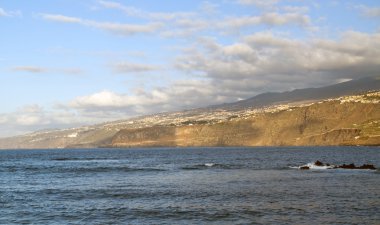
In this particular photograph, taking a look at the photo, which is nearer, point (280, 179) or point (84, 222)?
point (84, 222)

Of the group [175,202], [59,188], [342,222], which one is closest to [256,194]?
[175,202]

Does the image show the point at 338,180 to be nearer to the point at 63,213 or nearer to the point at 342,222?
the point at 342,222

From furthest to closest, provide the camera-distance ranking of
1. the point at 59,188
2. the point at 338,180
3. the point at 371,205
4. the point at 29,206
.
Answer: the point at 338,180
the point at 59,188
the point at 29,206
the point at 371,205

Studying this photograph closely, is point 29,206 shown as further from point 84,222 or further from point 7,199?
point 84,222

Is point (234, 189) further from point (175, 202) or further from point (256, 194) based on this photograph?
point (175, 202)

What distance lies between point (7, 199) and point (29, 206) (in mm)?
6610

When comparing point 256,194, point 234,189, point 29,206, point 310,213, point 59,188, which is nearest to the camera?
point 310,213

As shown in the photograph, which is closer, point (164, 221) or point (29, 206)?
point (164, 221)

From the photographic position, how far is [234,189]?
50.8 m

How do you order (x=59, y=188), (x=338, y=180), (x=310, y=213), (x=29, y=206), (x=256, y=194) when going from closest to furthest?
(x=310, y=213) → (x=29, y=206) → (x=256, y=194) → (x=59, y=188) → (x=338, y=180)

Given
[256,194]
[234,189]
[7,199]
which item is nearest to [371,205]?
[256,194]

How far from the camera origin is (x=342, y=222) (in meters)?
31.5

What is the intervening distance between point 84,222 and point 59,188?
23805 millimetres

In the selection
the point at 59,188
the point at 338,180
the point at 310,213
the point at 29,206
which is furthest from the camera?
the point at 338,180
